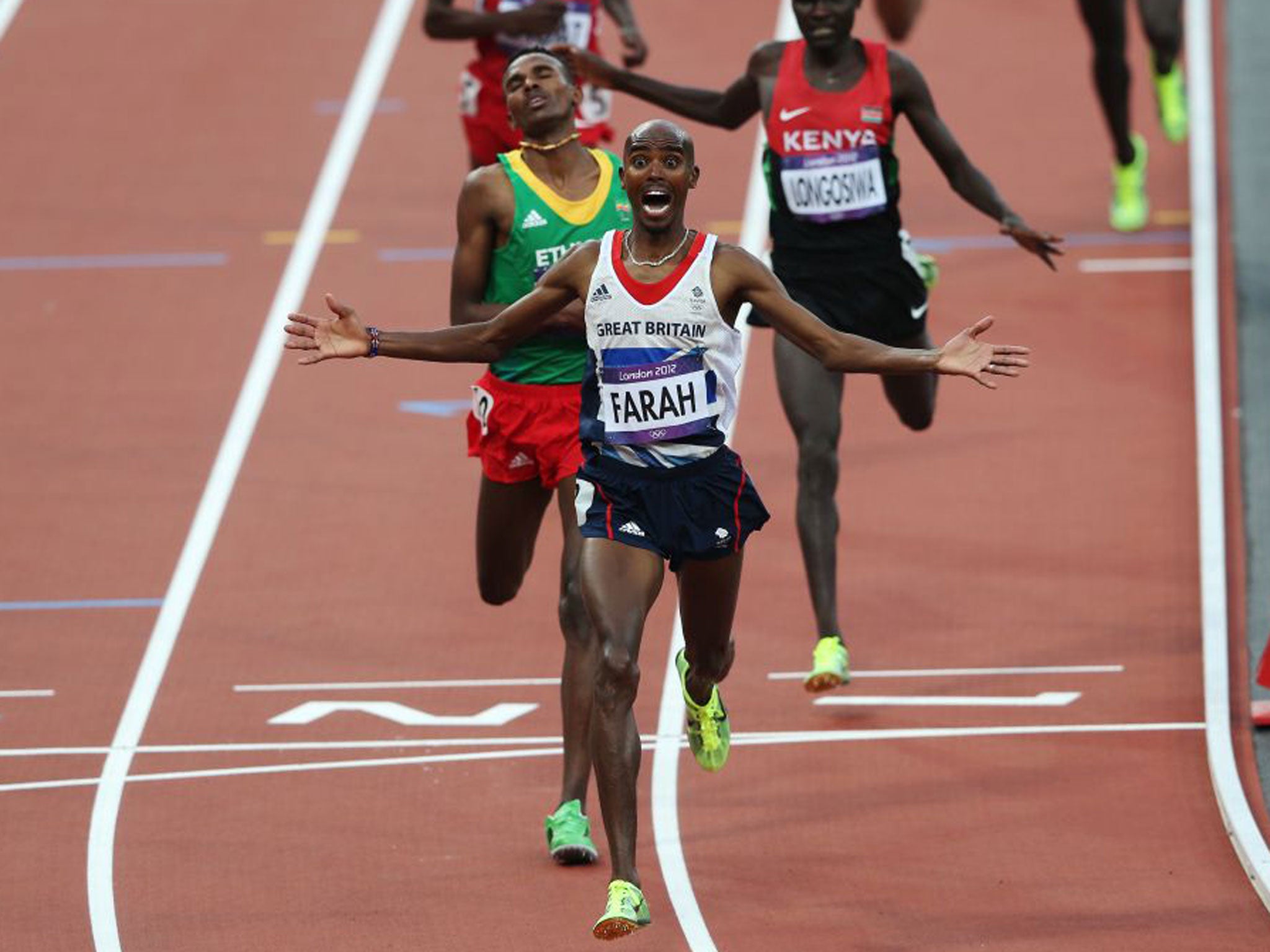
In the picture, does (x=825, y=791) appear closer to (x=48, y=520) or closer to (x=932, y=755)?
(x=932, y=755)

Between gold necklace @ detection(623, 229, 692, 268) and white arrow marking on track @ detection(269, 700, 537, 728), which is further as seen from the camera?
white arrow marking on track @ detection(269, 700, 537, 728)

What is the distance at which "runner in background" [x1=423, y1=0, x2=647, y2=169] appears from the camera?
12672mm

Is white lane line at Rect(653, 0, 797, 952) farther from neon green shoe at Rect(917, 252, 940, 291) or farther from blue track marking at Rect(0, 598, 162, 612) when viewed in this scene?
blue track marking at Rect(0, 598, 162, 612)

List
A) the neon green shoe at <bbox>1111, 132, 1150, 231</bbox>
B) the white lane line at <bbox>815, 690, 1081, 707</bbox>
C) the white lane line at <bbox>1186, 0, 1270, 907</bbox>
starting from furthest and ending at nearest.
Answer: the neon green shoe at <bbox>1111, 132, 1150, 231</bbox>, the white lane line at <bbox>815, 690, 1081, 707</bbox>, the white lane line at <bbox>1186, 0, 1270, 907</bbox>

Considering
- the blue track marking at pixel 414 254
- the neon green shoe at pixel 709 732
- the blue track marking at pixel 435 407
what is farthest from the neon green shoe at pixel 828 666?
the blue track marking at pixel 414 254

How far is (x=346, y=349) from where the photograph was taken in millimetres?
8250

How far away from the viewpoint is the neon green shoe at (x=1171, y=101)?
1584 cm

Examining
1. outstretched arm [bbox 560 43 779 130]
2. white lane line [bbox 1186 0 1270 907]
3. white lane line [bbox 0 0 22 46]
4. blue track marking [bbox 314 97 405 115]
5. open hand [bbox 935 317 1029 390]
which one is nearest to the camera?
open hand [bbox 935 317 1029 390]

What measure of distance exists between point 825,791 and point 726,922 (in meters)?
1.22

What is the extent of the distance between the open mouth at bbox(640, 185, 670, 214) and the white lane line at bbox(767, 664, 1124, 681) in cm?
344

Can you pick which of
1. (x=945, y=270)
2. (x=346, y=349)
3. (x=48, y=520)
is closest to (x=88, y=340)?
(x=48, y=520)

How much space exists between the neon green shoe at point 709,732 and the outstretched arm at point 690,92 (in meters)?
2.68

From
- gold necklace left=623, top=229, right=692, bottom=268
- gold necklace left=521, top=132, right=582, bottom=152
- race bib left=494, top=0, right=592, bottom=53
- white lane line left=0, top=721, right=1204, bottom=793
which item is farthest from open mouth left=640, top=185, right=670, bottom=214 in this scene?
race bib left=494, top=0, right=592, bottom=53

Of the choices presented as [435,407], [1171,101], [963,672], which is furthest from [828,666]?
[1171,101]
